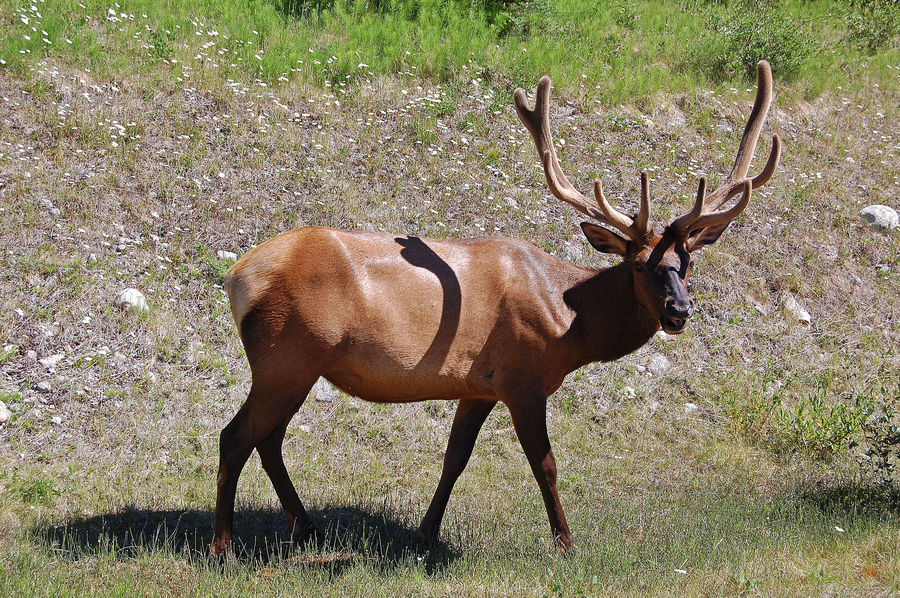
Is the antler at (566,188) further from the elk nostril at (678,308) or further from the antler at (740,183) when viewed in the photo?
the elk nostril at (678,308)

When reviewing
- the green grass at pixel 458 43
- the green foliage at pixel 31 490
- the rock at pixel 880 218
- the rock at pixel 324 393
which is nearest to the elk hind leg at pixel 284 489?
the green foliage at pixel 31 490

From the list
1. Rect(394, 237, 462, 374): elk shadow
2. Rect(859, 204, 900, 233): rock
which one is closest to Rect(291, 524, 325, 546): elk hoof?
Rect(394, 237, 462, 374): elk shadow

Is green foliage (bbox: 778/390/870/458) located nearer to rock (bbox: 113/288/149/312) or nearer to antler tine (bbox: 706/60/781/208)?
antler tine (bbox: 706/60/781/208)

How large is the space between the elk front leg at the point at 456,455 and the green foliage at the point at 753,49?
31.3ft

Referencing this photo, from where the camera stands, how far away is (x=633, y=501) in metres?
7.41

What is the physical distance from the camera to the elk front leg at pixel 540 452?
6168mm

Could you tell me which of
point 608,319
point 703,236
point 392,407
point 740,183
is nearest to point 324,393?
point 392,407

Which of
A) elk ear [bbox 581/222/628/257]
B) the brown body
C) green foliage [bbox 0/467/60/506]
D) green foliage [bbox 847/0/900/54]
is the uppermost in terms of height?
green foliage [bbox 847/0/900/54]

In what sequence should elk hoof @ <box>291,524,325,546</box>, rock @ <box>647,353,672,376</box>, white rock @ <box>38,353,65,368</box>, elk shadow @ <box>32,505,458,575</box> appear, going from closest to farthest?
1. elk shadow @ <box>32,505,458,575</box>
2. elk hoof @ <box>291,524,325,546</box>
3. white rock @ <box>38,353,65,368</box>
4. rock @ <box>647,353,672,376</box>

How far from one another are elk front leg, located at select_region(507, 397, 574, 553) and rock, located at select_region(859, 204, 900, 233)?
8.15 meters

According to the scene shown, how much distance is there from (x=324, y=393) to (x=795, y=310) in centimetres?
582

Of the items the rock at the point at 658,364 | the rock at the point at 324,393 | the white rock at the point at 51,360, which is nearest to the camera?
the white rock at the point at 51,360

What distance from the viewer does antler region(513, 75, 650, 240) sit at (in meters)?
6.29

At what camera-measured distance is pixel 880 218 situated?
12281 mm
